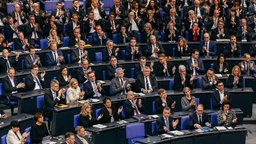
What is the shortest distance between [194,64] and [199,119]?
9.85 feet

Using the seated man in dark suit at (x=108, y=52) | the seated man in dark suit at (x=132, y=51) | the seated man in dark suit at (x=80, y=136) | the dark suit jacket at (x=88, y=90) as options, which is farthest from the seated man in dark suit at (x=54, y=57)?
the seated man in dark suit at (x=80, y=136)

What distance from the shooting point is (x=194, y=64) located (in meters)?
17.9

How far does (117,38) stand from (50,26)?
79.9 inches

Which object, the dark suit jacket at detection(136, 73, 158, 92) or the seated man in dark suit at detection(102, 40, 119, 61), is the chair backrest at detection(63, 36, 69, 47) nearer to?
the seated man in dark suit at detection(102, 40, 119, 61)

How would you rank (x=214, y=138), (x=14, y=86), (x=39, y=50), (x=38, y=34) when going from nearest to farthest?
(x=214, y=138), (x=14, y=86), (x=39, y=50), (x=38, y=34)

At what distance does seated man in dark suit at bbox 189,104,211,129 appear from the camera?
49.3ft

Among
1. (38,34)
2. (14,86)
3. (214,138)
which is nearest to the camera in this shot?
(214,138)

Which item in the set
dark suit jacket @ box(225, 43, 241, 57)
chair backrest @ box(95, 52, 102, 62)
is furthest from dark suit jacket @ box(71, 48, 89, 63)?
dark suit jacket @ box(225, 43, 241, 57)

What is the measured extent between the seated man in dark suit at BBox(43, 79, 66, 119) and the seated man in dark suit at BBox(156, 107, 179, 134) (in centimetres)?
240

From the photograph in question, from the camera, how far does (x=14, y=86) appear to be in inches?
641

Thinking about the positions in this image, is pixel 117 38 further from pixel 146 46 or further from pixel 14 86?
pixel 14 86

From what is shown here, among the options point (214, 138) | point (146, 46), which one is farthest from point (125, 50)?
point (214, 138)

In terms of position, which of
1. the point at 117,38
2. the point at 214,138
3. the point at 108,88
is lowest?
the point at 214,138

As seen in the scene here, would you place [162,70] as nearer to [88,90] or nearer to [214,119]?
[88,90]
